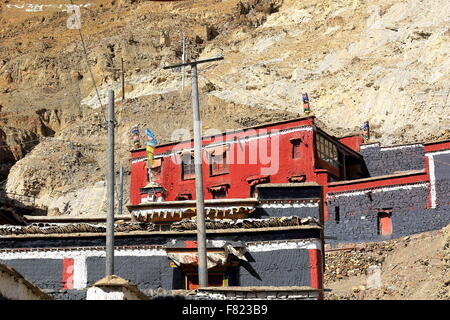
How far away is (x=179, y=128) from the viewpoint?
74.3m

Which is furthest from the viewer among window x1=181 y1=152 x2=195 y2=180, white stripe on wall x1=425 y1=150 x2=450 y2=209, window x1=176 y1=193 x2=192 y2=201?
window x1=181 y1=152 x2=195 y2=180

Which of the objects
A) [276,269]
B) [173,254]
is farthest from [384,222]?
[173,254]

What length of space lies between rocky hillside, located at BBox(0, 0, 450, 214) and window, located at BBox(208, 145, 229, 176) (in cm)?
1561

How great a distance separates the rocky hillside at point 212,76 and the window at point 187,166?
1425cm

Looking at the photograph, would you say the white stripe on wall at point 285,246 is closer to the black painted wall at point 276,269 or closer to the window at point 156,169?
the black painted wall at point 276,269

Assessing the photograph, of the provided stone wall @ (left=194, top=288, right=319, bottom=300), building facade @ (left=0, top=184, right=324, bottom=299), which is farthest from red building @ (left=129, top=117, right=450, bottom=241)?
stone wall @ (left=194, top=288, right=319, bottom=300)

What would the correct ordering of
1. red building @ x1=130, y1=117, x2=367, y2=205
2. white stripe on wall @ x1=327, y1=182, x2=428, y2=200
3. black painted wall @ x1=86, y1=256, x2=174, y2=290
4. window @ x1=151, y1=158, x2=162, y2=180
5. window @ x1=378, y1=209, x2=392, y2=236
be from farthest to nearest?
window @ x1=151, y1=158, x2=162, y2=180, red building @ x1=130, y1=117, x2=367, y2=205, white stripe on wall @ x1=327, y1=182, x2=428, y2=200, window @ x1=378, y1=209, x2=392, y2=236, black painted wall @ x1=86, y1=256, x2=174, y2=290

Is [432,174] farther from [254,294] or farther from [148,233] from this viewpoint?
[254,294]

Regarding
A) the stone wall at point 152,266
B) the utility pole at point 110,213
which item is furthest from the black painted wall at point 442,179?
the utility pole at point 110,213

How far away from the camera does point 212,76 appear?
3600 inches

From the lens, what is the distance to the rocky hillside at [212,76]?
2766 inches

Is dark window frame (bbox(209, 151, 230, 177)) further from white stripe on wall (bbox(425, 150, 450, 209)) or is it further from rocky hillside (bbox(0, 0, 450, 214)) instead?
rocky hillside (bbox(0, 0, 450, 214))

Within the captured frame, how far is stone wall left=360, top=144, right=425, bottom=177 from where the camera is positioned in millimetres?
47594
